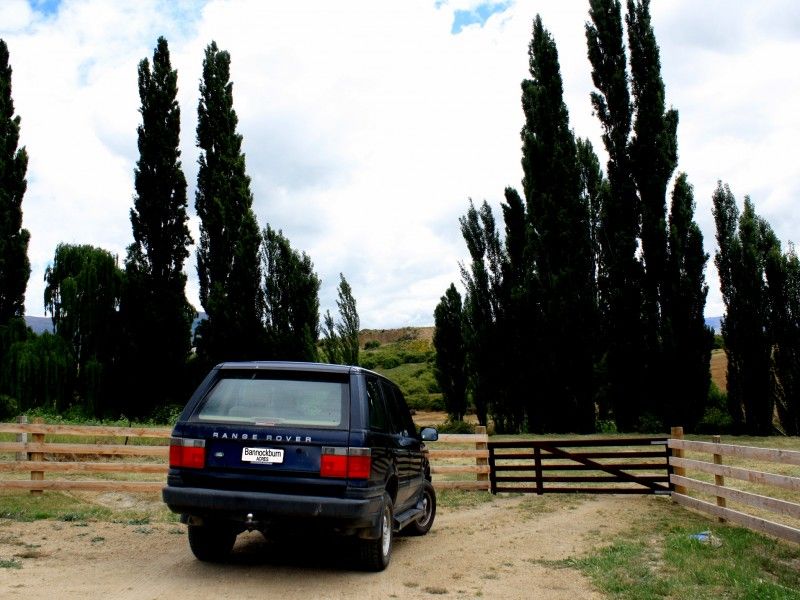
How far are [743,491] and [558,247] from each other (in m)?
18.9

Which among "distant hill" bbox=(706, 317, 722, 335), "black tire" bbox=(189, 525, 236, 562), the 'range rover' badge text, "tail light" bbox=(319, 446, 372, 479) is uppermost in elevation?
"distant hill" bbox=(706, 317, 722, 335)

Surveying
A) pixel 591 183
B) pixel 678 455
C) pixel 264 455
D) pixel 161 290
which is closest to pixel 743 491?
pixel 678 455

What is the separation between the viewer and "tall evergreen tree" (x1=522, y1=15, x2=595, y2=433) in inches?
1073

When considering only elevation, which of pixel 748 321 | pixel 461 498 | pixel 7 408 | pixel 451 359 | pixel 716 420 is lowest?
pixel 461 498

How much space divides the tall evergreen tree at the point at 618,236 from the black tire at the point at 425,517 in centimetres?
2014

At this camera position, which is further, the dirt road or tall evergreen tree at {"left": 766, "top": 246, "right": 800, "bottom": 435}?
tall evergreen tree at {"left": 766, "top": 246, "right": 800, "bottom": 435}

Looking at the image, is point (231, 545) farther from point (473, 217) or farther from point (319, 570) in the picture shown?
point (473, 217)

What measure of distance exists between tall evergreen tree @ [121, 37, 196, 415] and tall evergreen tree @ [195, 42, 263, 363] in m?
1.17

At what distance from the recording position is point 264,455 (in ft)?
18.5

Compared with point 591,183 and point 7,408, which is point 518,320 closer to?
point 591,183

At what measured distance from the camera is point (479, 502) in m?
11.5

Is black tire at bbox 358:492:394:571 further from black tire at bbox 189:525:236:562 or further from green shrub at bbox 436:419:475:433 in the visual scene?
green shrub at bbox 436:419:475:433

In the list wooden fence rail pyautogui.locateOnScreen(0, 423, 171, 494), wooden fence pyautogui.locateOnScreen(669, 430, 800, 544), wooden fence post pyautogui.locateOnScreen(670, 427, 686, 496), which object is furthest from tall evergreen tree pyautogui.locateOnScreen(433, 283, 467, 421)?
wooden fence rail pyautogui.locateOnScreen(0, 423, 171, 494)

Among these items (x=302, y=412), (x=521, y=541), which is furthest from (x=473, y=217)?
(x=302, y=412)
